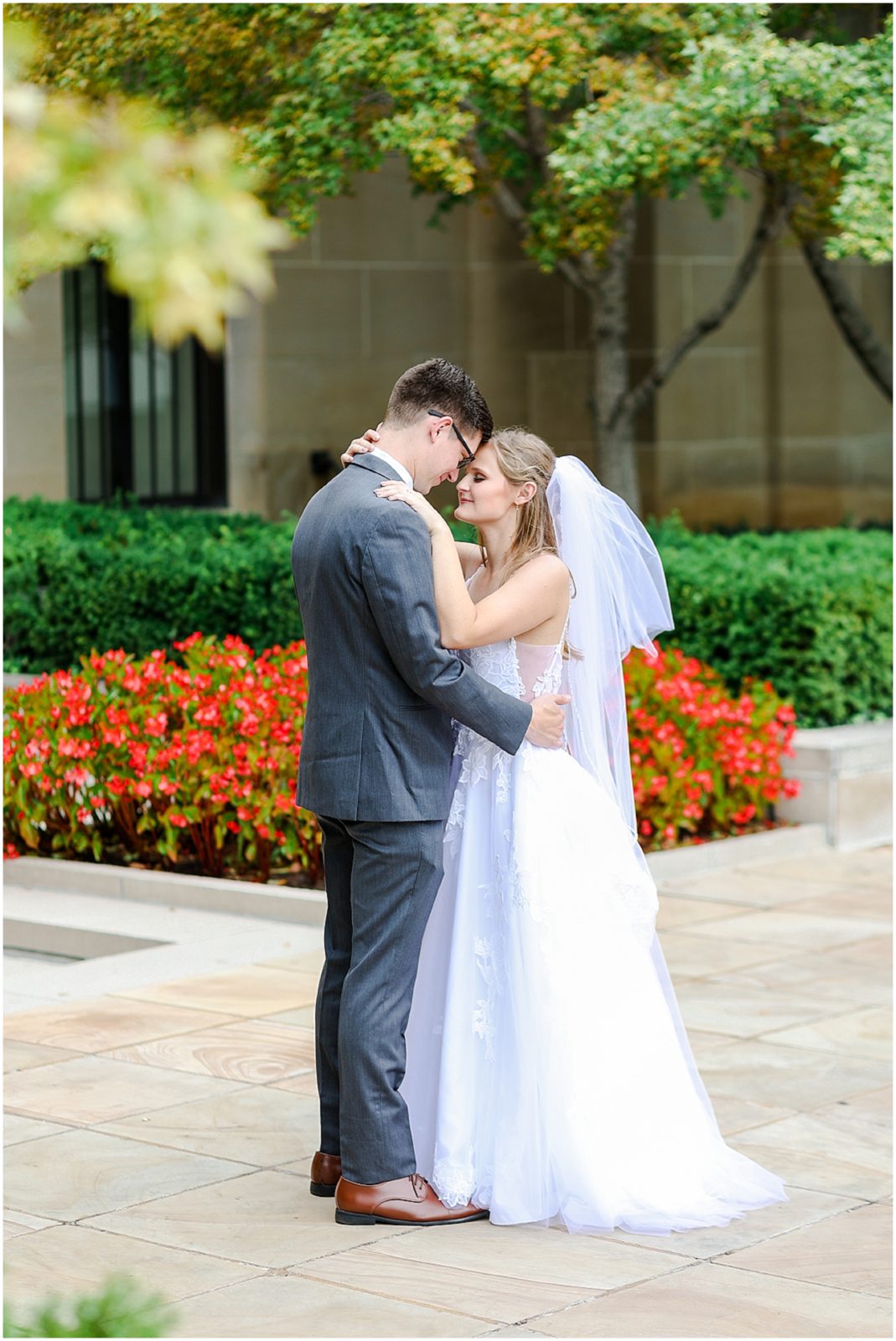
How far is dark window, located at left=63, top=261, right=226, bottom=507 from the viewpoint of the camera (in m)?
15.7

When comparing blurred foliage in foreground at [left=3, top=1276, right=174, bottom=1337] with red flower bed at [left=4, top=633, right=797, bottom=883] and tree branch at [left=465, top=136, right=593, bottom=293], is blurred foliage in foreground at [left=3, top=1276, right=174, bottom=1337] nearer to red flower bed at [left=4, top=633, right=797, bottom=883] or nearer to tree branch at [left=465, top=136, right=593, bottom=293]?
red flower bed at [left=4, top=633, right=797, bottom=883]

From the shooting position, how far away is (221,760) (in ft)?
27.8

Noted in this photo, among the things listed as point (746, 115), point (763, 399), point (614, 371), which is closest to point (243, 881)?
point (746, 115)

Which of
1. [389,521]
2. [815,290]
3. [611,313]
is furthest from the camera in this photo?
[815,290]

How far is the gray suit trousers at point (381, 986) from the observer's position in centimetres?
465

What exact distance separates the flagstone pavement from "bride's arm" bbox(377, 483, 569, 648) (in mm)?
1494

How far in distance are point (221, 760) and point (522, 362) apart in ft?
31.3

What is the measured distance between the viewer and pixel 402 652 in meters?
4.54

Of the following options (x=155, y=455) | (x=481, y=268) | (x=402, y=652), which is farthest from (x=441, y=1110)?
(x=481, y=268)

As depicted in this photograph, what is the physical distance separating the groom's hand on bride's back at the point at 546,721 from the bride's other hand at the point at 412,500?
23.3 inches

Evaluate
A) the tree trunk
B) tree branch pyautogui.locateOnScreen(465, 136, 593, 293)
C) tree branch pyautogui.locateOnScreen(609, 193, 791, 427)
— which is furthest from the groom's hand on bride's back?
tree branch pyautogui.locateOnScreen(609, 193, 791, 427)

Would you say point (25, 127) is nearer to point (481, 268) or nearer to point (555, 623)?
point (555, 623)

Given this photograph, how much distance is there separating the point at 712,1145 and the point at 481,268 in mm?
13071

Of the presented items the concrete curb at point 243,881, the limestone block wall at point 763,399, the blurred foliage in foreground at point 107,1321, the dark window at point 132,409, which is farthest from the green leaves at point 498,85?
the blurred foliage in foreground at point 107,1321
